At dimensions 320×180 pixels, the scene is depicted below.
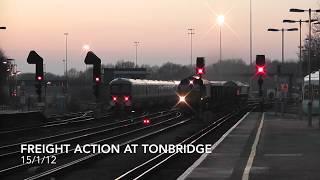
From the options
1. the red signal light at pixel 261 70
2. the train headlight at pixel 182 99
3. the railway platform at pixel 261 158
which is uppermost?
the red signal light at pixel 261 70

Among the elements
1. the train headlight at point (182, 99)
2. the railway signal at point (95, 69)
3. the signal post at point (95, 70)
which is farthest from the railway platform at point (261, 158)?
the train headlight at point (182, 99)

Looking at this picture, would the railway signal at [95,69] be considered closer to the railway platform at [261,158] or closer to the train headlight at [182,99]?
the train headlight at [182,99]

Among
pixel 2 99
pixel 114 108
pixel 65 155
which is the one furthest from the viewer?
pixel 2 99

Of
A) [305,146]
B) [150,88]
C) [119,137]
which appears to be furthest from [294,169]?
[150,88]

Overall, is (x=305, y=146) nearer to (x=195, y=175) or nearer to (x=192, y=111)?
(x=195, y=175)

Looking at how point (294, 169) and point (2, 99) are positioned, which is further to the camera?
point (2, 99)

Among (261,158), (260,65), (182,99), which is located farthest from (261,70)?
(182,99)

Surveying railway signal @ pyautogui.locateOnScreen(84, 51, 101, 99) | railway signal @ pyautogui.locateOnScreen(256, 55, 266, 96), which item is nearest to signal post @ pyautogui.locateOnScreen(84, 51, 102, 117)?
railway signal @ pyautogui.locateOnScreen(84, 51, 101, 99)

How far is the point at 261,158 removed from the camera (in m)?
20.3

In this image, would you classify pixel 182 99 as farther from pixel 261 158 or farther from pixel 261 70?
pixel 261 158

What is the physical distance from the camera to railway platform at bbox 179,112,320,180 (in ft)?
53.8

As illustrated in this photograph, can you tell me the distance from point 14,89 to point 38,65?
4835cm

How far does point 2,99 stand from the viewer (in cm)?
8262

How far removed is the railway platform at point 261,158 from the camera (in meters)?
16.4
